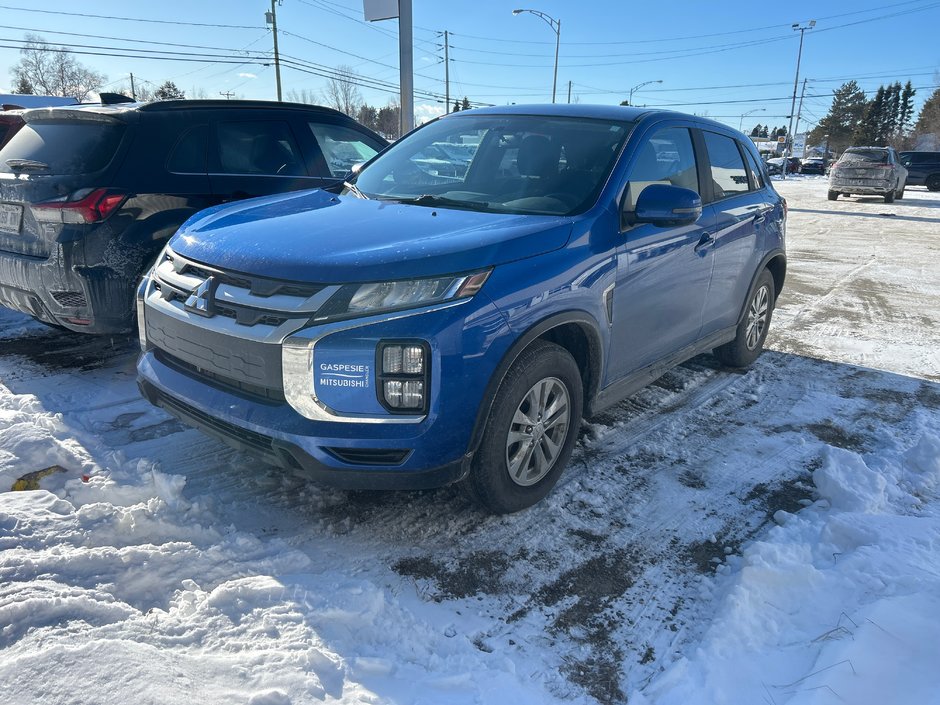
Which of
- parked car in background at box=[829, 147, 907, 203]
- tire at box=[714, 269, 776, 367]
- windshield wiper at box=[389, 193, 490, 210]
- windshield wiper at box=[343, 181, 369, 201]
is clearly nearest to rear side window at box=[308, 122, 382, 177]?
windshield wiper at box=[343, 181, 369, 201]


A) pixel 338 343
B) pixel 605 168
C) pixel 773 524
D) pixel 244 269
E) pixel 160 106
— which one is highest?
pixel 160 106

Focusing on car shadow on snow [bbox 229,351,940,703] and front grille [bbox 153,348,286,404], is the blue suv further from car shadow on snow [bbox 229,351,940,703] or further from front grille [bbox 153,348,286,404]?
car shadow on snow [bbox 229,351,940,703]

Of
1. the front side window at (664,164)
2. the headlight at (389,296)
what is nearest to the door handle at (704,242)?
the front side window at (664,164)

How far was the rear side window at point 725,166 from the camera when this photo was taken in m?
4.42

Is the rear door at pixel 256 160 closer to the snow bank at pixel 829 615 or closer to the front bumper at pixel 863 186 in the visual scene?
the snow bank at pixel 829 615

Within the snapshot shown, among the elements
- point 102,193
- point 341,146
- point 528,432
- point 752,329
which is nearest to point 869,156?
point 752,329

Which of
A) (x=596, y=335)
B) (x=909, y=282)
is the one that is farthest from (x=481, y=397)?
(x=909, y=282)

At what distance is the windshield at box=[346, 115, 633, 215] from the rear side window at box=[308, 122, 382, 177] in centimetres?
156

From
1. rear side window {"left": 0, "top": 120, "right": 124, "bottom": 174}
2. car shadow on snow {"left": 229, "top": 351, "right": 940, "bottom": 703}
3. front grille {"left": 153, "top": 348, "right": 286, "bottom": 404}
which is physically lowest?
car shadow on snow {"left": 229, "top": 351, "right": 940, "bottom": 703}

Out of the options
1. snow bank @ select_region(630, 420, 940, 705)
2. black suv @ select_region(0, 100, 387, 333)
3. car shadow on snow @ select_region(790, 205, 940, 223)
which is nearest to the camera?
snow bank @ select_region(630, 420, 940, 705)

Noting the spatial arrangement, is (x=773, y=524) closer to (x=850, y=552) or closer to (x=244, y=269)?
(x=850, y=552)

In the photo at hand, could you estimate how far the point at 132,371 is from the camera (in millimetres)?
4754

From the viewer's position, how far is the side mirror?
329 centimetres

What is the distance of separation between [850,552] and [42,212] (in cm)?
479
